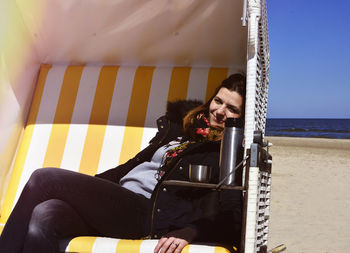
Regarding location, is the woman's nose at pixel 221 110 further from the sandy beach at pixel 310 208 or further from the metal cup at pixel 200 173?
the sandy beach at pixel 310 208

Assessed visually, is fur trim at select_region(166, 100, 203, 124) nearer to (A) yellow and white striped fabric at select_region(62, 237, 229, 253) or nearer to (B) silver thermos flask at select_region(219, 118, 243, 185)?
(B) silver thermos flask at select_region(219, 118, 243, 185)

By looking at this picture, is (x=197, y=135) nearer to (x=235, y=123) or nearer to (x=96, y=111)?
(x=235, y=123)

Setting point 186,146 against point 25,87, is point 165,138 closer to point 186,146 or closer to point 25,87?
point 186,146

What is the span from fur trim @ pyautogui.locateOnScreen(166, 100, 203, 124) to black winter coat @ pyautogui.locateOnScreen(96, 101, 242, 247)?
0.57 m

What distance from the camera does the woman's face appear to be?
261 cm

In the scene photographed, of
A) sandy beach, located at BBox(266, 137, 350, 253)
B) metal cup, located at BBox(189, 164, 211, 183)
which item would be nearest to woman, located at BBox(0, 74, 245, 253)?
metal cup, located at BBox(189, 164, 211, 183)

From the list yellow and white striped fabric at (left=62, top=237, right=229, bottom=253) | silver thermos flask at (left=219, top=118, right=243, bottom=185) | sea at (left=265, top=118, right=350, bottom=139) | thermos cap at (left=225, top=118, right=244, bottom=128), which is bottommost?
yellow and white striped fabric at (left=62, top=237, right=229, bottom=253)

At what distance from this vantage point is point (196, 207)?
224cm

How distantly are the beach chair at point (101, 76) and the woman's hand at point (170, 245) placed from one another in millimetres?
1279

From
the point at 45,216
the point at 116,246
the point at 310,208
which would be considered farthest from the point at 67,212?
the point at 310,208

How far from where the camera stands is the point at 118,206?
225 centimetres

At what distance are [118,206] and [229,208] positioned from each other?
55 cm

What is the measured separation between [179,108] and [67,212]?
1.20 metres

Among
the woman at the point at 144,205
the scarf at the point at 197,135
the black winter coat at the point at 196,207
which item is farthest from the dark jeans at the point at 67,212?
the scarf at the point at 197,135
